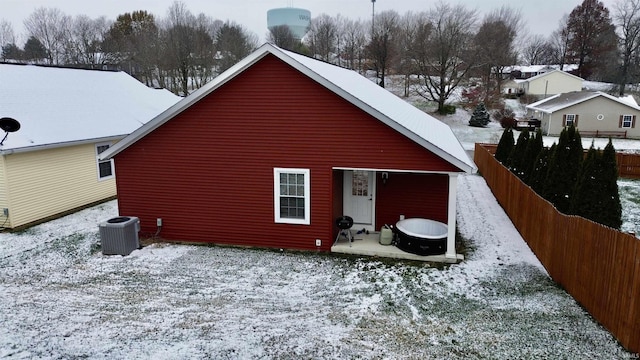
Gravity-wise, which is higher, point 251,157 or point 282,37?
point 282,37

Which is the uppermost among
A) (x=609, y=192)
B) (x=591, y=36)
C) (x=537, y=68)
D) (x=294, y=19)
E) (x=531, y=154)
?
(x=294, y=19)

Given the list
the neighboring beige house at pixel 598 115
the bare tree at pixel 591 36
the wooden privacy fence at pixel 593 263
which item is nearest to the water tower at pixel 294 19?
the bare tree at pixel 591 36

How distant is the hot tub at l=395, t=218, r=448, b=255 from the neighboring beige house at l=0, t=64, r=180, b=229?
11622mm

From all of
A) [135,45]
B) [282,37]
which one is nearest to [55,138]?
[135,45]

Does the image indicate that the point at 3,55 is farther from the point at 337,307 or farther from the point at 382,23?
the point at 337,307

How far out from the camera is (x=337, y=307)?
816 centimetres

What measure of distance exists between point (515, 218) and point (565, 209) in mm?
2181

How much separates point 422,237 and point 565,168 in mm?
4637

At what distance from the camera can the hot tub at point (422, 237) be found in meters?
10.5

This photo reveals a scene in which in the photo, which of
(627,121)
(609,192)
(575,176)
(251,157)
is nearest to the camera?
(609,192)

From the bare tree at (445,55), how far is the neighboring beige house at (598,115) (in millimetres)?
12066

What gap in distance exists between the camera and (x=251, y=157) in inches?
448

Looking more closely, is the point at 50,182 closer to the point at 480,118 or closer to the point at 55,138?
the point at 55,138

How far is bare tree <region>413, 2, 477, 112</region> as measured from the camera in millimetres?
51250
